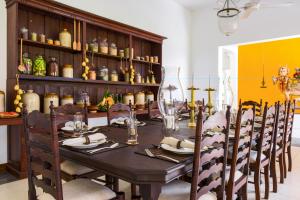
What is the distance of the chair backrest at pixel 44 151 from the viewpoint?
126cm

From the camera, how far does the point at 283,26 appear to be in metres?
4.72

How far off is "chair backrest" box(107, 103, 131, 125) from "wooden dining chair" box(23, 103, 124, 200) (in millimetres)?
947

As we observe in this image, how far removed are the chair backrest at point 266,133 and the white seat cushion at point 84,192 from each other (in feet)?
4.20

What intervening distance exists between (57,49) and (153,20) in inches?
90.7

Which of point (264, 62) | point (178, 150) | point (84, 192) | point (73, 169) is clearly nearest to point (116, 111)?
point (73, 169)

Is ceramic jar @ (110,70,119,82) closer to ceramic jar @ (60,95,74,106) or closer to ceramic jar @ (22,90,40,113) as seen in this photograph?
ceramic jar @ (60,95,74,106)

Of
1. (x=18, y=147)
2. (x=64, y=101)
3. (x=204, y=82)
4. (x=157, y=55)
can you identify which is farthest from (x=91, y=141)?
(x=204, y=82)

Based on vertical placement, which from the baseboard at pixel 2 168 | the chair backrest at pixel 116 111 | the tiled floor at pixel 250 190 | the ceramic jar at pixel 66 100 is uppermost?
the ceramic jar at pixel 66 100

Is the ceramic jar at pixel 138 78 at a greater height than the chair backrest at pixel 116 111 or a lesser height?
greater

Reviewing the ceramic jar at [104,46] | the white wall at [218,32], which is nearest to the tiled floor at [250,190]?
the ceramic jar at [104,46]

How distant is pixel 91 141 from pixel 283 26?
467cm

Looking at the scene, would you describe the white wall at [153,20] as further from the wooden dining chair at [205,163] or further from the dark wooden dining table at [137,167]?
the wooden dining chair at [205,163]

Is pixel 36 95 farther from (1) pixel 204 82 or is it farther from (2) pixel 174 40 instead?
(1) pixel 204 82

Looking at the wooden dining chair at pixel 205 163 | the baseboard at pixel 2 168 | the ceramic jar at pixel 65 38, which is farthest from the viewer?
the ceramic jar at pixel 65 38
